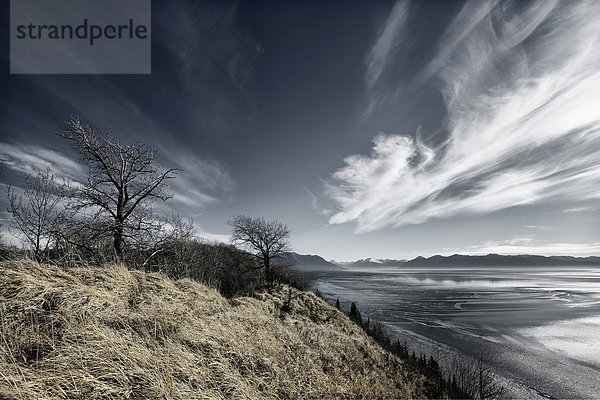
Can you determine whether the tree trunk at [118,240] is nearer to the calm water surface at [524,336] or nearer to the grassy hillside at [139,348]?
the grassy hillside at [139,348]

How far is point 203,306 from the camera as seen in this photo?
8328mm

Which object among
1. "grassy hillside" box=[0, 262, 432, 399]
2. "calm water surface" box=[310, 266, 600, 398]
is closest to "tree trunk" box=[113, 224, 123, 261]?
"grassy hillside" box=[0, 262, 432, 399]

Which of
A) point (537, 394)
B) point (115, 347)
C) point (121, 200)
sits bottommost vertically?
point (537, 394)

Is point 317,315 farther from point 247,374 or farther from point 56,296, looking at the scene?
point 56,296

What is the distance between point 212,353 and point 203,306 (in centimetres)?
331

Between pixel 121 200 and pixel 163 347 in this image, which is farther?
pixel 121 200

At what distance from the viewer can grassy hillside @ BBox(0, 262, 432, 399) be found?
3.61 metres

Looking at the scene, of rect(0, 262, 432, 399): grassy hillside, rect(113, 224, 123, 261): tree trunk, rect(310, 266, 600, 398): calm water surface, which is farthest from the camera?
rect(310, 266, 600, 398): calm water surface

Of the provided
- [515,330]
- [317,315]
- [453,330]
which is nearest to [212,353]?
[317,315]

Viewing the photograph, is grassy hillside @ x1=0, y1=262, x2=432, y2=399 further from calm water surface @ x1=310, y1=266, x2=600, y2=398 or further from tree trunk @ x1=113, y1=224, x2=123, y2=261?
calm water surface @ x1=310, y1=266, x2=600, y2=398

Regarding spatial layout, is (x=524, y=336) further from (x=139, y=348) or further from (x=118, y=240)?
(x=118, y=240)

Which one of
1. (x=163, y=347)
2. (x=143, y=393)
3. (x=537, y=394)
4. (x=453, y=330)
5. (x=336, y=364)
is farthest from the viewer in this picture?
(x=453, y=330)

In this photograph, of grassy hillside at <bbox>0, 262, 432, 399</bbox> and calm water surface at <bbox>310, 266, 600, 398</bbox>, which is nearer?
grassy hillside at <bbox>0, 262, 432, 399</bbox>

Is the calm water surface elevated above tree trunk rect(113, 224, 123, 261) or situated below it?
below
